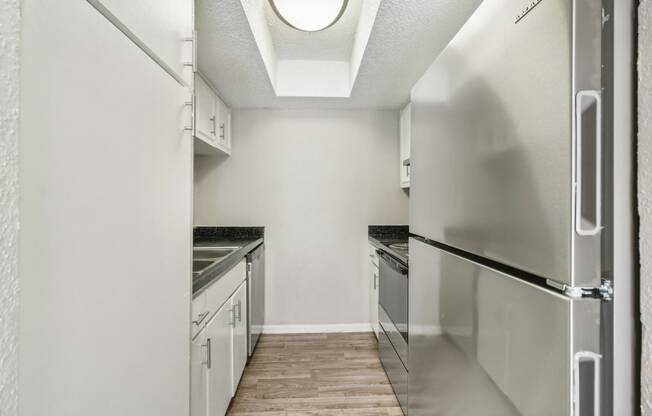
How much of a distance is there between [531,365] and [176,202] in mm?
1017

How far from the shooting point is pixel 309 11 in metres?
1.54

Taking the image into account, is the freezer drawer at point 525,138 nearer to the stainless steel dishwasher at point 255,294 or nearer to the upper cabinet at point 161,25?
the upper cabinet at point 161,25

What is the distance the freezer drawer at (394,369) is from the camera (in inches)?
75.2

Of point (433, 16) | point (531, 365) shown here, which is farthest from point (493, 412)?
point (433, 16)

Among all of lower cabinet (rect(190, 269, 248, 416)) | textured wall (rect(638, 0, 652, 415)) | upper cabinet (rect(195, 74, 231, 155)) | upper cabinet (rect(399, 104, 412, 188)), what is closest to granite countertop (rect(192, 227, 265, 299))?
lower cabinet (rect(190, 269, 248, 416))

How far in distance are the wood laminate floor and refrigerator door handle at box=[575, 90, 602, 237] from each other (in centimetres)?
180

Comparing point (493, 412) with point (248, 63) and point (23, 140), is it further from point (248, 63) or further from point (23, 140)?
point (248, 63)

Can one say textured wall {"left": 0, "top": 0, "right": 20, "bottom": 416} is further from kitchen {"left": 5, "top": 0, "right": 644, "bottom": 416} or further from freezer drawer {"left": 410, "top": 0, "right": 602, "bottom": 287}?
freezer drawer {"left": 410, "top": 0, "right": 602, "bottom": 287}

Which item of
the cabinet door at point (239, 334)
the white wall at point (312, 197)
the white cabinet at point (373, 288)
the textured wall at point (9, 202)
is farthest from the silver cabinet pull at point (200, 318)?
the white wall at point (312, 197)

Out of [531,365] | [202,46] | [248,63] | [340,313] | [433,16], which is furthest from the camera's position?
[340,313]

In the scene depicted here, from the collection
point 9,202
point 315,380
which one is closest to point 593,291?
point 9,202

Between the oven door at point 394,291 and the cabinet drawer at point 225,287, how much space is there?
944mm

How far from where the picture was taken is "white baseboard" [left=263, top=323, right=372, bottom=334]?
3.25 m

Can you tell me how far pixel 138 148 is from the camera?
2.69ft
